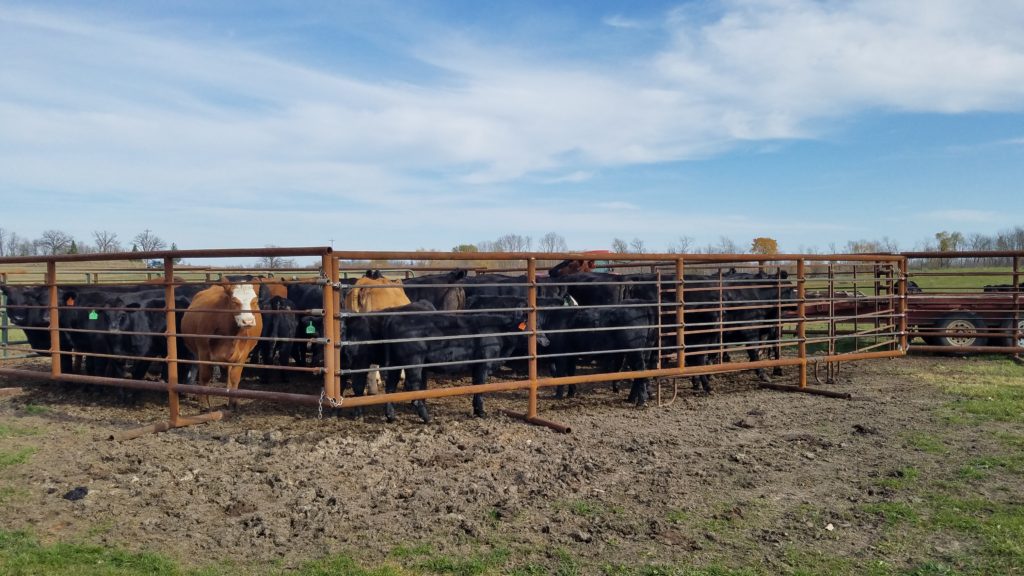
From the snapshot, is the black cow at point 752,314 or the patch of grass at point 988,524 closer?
the patch of grass at point 988,524

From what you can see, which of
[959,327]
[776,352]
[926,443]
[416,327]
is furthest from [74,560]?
[959,327]

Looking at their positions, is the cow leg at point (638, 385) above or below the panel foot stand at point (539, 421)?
above

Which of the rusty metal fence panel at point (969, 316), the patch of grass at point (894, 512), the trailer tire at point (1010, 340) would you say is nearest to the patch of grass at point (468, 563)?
the patch of grass at point (894, 512)

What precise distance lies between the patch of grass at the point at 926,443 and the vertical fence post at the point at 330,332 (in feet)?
16.8

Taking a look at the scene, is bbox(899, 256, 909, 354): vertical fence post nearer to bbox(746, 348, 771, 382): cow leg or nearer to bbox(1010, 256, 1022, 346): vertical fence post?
bbox(746, 348, 771, 382): cow leg

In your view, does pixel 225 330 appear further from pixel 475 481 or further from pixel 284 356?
pixel 475 481

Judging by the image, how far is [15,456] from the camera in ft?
20.8

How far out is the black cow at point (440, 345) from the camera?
26.3 ft

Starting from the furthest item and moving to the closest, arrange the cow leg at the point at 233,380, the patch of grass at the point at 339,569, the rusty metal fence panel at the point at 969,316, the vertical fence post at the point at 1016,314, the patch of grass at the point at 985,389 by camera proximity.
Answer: the rusty metal fence panel at the point at 969,316 < the vertical fence post at the point at 1016,314 < the cow leg at the point at 233,380 < the patch of grass at the point at 985,389 < the patch of grass at the point at 339,569

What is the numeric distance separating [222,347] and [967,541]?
759 cm

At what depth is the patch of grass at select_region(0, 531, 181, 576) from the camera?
401cm

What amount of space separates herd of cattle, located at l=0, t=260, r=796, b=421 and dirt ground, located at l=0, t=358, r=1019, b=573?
0.72 meters

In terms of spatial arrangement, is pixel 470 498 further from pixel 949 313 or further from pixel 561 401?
pixel 949 313

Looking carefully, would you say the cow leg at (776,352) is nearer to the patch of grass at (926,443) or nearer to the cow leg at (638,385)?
the cow leg at (638,385)
